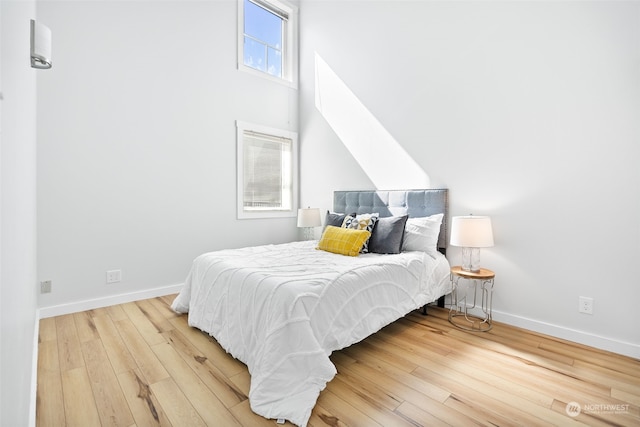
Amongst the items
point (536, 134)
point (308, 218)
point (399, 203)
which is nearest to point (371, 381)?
point (399, 203)

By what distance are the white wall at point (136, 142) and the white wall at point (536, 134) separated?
2.13 m

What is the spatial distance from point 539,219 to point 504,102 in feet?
3.53

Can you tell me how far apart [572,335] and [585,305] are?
26 centimetres

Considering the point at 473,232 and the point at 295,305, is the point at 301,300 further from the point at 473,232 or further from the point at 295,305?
the point at 473,232

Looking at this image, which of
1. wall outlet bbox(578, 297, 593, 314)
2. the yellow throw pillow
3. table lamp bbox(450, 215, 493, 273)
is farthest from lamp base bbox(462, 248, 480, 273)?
the yellow throw pillow

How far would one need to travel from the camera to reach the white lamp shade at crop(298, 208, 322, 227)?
4.10m

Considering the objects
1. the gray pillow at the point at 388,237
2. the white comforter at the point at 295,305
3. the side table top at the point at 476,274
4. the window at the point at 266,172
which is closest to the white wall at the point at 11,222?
the white comforter at the point at 295,305

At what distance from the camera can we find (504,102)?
274 cm

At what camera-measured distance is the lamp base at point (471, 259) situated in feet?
8.84

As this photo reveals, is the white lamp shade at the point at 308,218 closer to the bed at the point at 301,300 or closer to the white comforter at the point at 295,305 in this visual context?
the bed at the point at 301,300

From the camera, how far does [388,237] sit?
9.56 feet

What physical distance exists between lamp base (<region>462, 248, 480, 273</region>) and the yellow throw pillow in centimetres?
92

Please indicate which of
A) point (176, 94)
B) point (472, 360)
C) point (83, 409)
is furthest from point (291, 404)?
point (176, 94)

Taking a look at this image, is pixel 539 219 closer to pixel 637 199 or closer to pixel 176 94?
pixel 637 199
